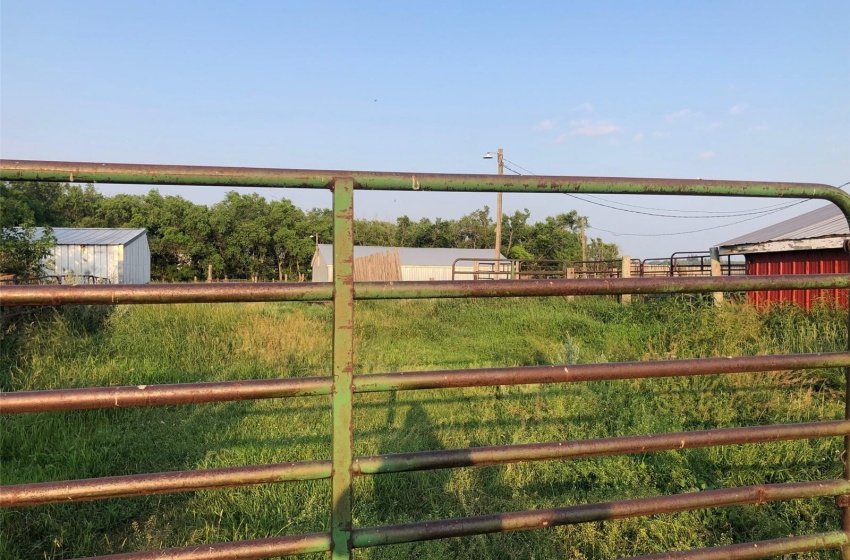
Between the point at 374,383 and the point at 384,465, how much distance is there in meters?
0.22

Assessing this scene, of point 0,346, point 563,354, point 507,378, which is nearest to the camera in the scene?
point 507,378

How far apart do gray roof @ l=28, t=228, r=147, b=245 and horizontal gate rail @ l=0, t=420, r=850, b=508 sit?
28340 millimetres

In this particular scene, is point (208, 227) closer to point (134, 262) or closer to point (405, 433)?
point (134, 262)

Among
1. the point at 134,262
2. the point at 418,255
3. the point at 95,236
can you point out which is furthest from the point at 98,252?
the point at 418,255

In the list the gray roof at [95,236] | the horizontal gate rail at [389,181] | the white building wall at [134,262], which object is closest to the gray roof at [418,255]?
the white building wall at [134,262]

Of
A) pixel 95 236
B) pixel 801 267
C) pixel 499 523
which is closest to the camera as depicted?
pixel 499 523

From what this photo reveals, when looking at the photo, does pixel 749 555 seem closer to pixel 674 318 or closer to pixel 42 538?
pixel 42 538

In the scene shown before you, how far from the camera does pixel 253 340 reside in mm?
6809

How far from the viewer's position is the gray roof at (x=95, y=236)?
1002 inches

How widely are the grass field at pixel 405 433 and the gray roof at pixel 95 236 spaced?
21688mm

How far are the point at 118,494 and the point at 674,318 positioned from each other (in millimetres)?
7852

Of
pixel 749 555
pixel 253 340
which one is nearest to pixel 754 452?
pixel 749 555

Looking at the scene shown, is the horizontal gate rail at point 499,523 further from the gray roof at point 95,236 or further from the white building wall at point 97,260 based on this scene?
the gray roof at point 95,236

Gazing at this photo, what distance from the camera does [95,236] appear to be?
26578 mm
